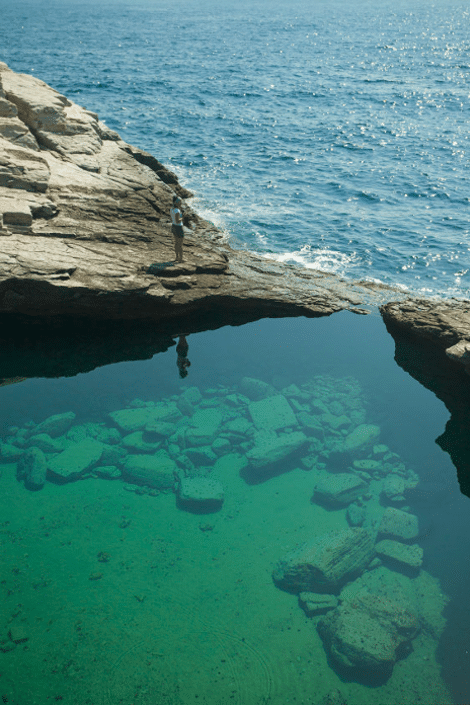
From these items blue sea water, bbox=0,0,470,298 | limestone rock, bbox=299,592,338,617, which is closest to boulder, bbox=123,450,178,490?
limestone rock, bbox=299,592,338,617

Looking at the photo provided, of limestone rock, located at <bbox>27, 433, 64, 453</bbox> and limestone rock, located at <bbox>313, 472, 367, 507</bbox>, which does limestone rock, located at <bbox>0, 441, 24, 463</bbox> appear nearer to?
limestone rock, located at <bbox>27, 433, 64, 453</bbox>

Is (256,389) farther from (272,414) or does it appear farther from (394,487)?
(394,487)

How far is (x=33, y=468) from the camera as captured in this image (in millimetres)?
12133

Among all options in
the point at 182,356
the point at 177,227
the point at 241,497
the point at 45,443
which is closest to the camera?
the point at 241,497

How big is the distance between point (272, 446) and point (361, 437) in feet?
7.74

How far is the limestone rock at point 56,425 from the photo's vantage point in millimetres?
13125

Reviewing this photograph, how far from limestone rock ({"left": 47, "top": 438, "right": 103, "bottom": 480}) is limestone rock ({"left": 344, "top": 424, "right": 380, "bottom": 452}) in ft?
20.7

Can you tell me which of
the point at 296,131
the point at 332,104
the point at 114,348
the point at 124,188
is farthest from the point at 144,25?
the point at 114,348

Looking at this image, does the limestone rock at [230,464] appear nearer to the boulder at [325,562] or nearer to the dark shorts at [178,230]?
the boulder at [325,562]

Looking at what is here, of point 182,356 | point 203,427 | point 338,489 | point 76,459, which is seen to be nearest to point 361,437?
point 338,489

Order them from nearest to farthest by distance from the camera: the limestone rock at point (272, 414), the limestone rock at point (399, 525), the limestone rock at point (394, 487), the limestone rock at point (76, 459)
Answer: the limestone rock at point (399, 525) < the limestone rock at point (394, 487) < the limestone rock at point (76, 459) < the limestone rock at point (272, 414)

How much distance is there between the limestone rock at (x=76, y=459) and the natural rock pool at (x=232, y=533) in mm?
38

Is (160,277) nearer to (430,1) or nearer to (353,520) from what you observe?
(353,520)

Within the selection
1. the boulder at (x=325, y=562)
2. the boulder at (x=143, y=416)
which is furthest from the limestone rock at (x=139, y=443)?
the boulder at (x=325, y=562)
